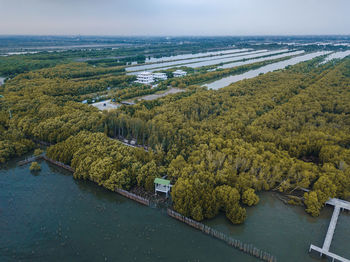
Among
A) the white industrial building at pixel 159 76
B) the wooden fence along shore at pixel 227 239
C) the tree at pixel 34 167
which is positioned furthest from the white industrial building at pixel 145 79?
the wooden fence along shore at pixel 227 239

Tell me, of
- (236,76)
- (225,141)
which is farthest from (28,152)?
(236,76)

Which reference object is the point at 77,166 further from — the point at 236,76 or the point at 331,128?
the point at 236,76

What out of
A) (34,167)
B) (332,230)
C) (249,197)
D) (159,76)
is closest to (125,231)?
(249,197)

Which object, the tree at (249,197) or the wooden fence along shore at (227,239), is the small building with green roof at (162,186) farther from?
the tree at (249,197)

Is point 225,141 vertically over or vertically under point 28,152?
over

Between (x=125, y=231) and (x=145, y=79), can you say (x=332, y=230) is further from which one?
(x=145, y=79)
